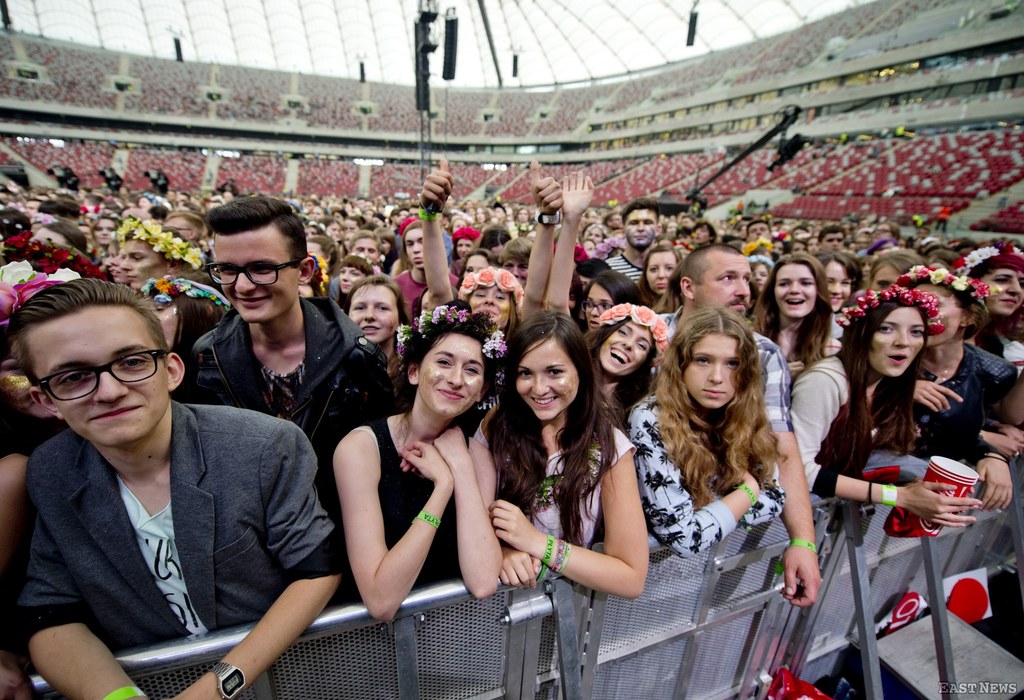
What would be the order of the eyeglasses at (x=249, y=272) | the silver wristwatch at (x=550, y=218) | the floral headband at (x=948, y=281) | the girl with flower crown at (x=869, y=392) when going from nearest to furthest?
the eyeglasses at (x=249, y=272), the girl with flower crown at (x=869, y=392), the silver wristwatch at (x=550, y=218), the floral headband at (x=948, y=281)

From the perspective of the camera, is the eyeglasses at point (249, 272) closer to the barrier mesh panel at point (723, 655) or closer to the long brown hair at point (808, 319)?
the barrier mesh panel at point (723, 655)

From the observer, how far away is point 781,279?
3145mm

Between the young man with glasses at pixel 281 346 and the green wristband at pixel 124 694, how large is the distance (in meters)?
0.76

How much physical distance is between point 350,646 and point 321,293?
2.83 metres

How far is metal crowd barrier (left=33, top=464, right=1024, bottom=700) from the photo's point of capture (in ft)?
4.51

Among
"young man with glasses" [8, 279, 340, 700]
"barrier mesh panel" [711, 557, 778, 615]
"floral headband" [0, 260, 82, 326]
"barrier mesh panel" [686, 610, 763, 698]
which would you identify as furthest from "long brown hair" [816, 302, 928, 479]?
"floral headband" [0, 260, 82, 326]

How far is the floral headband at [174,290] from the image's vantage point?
2320 millimetres

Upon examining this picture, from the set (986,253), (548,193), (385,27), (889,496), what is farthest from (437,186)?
(385,27)

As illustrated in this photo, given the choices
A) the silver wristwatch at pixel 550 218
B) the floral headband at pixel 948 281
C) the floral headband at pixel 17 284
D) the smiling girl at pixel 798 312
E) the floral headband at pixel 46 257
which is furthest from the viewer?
the smiling girl at pixel 798 312

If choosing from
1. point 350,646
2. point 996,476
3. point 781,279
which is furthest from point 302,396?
point 996,476

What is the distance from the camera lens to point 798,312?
10.0ft

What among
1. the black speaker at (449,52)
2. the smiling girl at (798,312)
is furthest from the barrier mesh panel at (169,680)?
the black speaker at (449,52)

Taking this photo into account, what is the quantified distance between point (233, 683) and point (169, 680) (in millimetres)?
271

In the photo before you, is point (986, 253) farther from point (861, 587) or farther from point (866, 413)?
point (861, 587)
